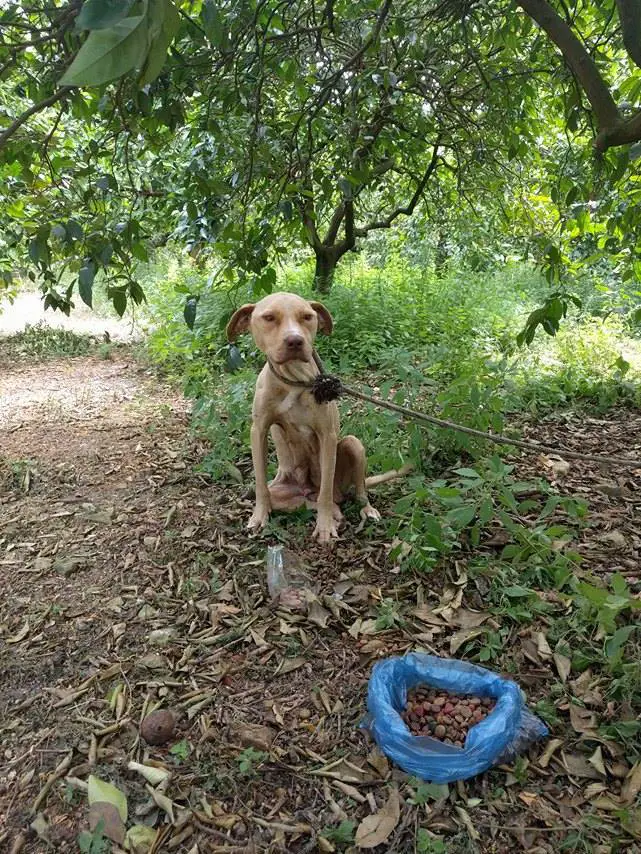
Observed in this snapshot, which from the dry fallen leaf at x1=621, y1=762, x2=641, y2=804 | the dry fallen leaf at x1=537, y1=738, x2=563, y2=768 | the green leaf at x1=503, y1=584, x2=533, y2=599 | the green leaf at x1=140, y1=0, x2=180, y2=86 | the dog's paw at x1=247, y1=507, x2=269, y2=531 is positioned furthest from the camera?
the dog's paw at x1=247, y1=507, x2=269, y2=531

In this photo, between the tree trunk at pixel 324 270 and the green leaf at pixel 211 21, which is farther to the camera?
the tree trunk at pixel 324 270

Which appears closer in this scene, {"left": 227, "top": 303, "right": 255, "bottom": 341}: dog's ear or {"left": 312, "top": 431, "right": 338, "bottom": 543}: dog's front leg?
{"left": 227, "top": 303, "right": 255, "bottom": 341}: dog's ear

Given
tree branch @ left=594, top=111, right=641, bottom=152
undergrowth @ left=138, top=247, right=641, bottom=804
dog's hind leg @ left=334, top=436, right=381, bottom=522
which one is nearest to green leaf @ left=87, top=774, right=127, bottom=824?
undergrowth @ left=138, top=247, right=641, bottom=804

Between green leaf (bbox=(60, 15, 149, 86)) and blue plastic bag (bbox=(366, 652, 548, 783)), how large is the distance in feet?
6.26

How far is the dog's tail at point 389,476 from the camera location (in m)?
3.38

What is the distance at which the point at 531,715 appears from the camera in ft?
6.34

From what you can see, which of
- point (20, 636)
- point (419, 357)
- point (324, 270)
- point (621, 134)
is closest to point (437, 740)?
point (20, 636)

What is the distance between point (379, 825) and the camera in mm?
1677

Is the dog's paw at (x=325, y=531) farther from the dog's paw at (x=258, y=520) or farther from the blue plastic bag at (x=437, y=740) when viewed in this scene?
the blue plastic bag at (x=437, y=740)

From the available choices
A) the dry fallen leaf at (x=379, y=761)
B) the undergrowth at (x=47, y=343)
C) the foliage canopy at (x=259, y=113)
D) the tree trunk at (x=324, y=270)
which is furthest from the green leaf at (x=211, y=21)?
the undergrowth at (x=47, y=343)

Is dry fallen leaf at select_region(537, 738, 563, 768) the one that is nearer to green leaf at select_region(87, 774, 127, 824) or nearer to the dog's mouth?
green leaf at select_region(87, 774, 127, 824)

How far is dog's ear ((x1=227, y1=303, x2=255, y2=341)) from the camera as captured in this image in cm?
282

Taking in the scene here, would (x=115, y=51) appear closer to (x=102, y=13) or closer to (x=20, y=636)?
(x=102, y=13)

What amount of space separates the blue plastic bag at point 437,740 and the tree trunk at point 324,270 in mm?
6233
